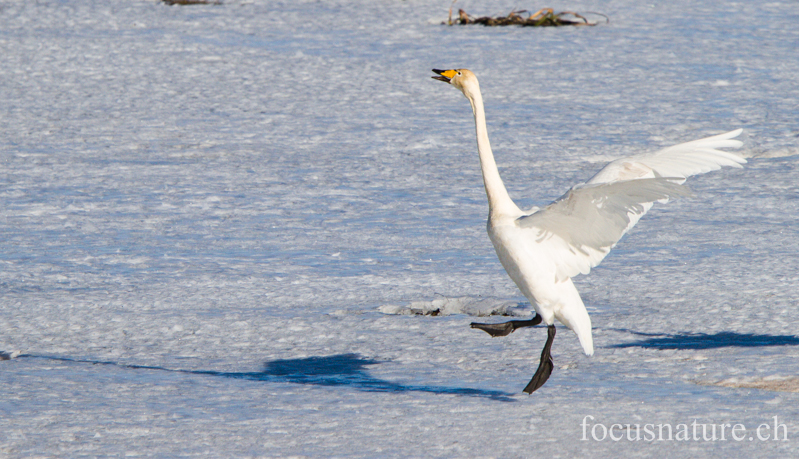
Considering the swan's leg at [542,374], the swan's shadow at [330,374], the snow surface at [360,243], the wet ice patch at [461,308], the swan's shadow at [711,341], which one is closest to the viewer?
the snow surface at [360,243]

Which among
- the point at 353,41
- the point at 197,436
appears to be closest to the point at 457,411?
the point at 197,436

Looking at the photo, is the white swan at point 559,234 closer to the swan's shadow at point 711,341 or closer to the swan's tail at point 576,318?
Answer: the swan's tail at point 576,318

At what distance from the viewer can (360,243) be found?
5.39 m

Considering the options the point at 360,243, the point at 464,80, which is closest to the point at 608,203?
the point at 464,80

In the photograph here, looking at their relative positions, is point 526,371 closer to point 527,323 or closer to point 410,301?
point 527,323

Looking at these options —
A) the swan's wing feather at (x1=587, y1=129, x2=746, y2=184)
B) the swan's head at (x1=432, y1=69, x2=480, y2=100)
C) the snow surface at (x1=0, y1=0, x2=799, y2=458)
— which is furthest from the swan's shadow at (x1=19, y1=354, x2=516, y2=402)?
the swan's head at (x1=432, y1=69, x2=480, y2=100)

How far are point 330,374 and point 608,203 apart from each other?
45.6 inches

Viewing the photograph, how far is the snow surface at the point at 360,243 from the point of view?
3223mm

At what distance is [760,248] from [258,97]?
489cm

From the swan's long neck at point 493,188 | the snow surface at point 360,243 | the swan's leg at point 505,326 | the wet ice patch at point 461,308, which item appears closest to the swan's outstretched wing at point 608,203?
the swan's long neck at point 493,188

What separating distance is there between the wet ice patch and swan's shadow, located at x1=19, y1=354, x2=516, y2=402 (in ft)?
1.89

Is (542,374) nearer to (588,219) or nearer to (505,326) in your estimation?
(505,326)

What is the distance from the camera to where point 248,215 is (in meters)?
5.92

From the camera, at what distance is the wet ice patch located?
4410 millimetres
